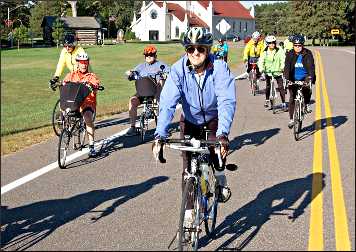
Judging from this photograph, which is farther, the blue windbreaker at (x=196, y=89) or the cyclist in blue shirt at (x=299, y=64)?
the cyclist in blue shirt at (x=299, y=64)

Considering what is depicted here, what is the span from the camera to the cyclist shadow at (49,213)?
495 centimetres

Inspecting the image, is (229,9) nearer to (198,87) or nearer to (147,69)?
(147,69)

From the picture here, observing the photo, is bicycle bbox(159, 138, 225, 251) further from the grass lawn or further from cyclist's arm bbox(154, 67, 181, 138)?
the grass lawn

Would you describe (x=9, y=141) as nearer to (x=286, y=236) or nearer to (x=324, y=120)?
(x=286, y=236)

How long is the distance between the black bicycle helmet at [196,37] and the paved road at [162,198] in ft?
4.06

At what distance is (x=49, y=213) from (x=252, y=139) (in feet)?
18.3

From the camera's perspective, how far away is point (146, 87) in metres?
10.0

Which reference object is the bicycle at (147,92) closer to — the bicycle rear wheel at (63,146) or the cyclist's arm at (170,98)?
the bicycle rear wheel at (63,146)

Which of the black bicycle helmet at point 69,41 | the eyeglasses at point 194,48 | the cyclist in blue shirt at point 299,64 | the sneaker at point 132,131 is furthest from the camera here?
the sneaker at point 132,131

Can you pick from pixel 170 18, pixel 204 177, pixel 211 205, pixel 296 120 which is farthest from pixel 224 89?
pixel 170 18

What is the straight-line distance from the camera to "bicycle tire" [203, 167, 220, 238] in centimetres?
482

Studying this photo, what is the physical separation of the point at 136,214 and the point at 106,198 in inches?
29.4

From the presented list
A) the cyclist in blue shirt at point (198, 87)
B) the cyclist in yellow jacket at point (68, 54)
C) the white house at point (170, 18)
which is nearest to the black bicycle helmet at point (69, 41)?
the cyclist in yellow jacket at point (68, 54)

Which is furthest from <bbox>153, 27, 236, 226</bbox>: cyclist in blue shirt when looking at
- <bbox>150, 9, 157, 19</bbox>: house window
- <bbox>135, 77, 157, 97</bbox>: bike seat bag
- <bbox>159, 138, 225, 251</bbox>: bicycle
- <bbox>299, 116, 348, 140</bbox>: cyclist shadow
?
<bbox>150, 9, 157, 19</bbox>: house window
